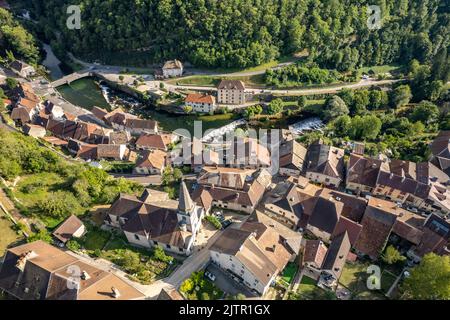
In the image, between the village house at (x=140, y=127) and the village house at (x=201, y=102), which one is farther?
the village house at (x=201, y=102)

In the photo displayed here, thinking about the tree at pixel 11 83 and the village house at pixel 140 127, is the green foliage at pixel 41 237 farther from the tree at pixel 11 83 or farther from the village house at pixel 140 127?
the tree at pixel 11 83

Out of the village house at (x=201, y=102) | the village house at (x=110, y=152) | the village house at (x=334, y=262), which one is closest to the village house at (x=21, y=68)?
the village house at (x=110, y=152)

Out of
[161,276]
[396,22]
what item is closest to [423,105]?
[396,22]

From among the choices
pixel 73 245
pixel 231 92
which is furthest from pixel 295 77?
pixel 73 245

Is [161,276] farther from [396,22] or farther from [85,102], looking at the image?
[396,22]

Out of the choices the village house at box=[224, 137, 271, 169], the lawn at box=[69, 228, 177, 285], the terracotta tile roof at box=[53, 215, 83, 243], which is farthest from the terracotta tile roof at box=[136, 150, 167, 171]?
the terracotta tile roof at box=[53, 215, 83, 243]

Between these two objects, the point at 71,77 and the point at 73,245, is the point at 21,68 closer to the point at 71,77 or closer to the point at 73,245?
the point at 71,77
